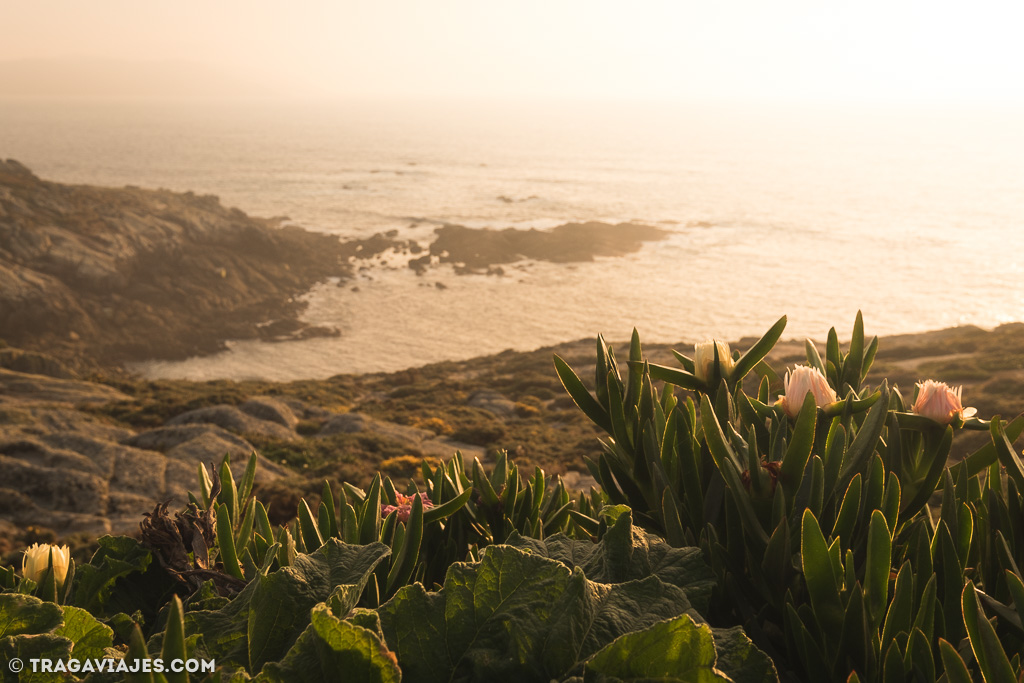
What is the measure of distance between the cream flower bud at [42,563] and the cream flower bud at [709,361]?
1.31 m

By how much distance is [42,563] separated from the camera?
124cm

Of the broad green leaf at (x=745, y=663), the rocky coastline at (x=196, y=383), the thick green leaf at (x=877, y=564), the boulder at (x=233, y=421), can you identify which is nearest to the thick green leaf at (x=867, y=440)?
the thick green leaf at (x=877, y=564)

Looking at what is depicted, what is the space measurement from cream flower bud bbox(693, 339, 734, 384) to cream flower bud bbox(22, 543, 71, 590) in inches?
51.7

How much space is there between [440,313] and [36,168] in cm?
8620

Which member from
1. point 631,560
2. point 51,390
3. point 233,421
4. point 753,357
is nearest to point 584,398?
point 753,357

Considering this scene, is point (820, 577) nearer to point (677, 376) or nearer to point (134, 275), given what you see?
point (677, 376)

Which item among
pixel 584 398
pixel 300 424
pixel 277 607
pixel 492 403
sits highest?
pixel 584 398

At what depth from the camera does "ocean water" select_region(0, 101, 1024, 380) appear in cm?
3912

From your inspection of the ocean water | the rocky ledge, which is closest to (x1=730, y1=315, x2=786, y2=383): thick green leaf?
the ocean water

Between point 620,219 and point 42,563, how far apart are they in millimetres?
71557

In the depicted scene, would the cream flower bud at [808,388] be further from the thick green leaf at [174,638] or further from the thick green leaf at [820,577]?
the thick green leaf at [174,638]

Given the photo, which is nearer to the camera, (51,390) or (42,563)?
(42,563)

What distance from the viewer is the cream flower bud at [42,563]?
1.23m

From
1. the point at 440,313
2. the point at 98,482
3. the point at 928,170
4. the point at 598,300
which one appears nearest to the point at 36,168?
the point at 440,313
